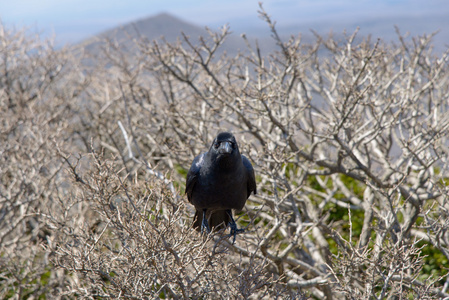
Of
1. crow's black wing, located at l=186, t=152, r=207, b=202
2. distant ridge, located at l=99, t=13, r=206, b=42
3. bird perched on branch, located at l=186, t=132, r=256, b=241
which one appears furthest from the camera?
distant ridge, located at l=99, t=13, r=206, b=42

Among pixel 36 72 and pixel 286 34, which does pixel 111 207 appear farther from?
pixel 36 72

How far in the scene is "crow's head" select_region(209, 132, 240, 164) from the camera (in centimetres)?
316

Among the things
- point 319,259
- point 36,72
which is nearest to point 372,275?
point 319,259

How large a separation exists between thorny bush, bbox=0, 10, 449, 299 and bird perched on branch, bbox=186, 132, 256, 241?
0.58 ft

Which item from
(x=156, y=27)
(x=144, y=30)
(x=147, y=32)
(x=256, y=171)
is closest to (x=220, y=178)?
(x=256, y=171)

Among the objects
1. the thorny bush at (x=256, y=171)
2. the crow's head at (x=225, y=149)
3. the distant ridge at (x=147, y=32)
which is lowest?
the thorny bush at (x=256, y=171)

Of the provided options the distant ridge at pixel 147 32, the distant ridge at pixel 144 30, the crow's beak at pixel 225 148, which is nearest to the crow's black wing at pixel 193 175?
the crow's beak at pixel 225 148

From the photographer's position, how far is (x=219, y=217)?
4031 mm

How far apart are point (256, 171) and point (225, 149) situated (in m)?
1.82

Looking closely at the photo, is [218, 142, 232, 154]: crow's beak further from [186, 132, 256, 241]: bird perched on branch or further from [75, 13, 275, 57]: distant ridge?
[75, 13, 275, 57]: distant ridge

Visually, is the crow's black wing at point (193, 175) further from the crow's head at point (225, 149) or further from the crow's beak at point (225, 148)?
the crow's beak at point (225, 148)

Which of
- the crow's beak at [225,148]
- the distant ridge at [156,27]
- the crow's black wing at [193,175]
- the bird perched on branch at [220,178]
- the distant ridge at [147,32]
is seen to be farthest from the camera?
the distant ridge at [156,27]

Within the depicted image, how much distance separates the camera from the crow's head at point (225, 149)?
316 centimetres

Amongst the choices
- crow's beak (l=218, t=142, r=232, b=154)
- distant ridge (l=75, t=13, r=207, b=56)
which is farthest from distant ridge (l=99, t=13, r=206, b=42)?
crow's beak (l=218, t=142, r=232, b=154)
